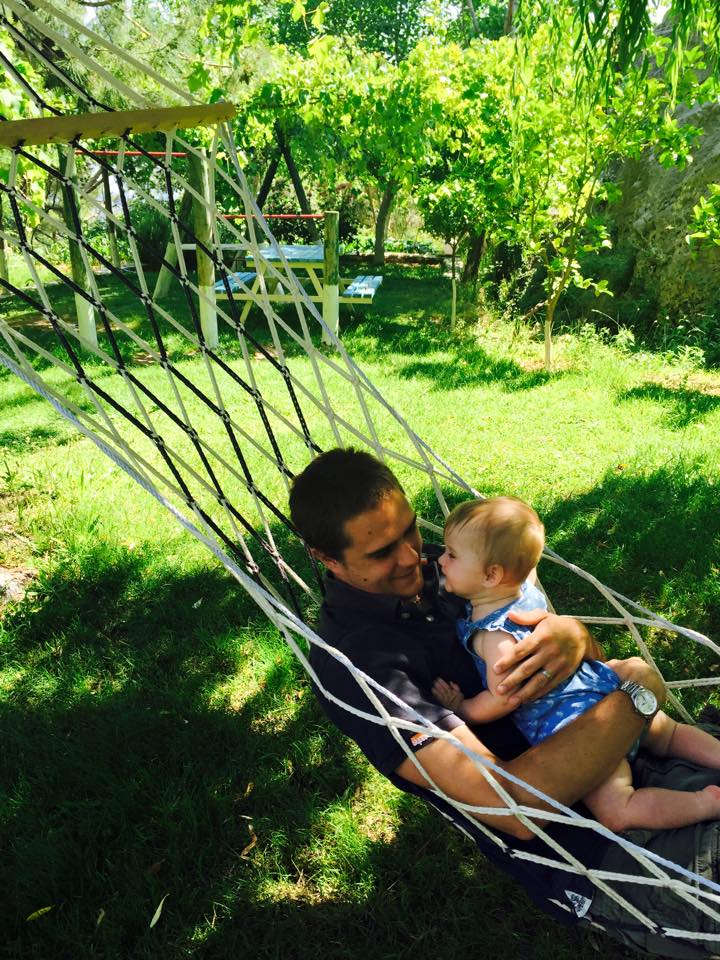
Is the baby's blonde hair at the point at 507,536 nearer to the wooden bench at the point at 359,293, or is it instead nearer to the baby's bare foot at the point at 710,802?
the baby's bare foot at the point at 710,802

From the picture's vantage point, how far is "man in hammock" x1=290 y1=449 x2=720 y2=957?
4.23 feet

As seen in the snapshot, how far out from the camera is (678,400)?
4668 mm

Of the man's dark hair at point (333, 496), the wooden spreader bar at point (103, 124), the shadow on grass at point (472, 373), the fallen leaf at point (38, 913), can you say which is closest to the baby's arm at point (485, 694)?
the man's dark hair at point (333, 496)

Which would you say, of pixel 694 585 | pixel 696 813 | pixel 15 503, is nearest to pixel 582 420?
pixel 694 585

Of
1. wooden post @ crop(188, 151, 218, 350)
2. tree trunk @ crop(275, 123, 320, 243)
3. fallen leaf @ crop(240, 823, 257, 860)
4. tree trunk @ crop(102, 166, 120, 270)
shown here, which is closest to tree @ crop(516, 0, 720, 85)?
tree trunk @ crop(102, 166, 120, 270)

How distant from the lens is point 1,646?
2582 millimetres

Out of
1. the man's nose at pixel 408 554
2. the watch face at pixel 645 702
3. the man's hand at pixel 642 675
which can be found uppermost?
the man's nose at pixel 408 554

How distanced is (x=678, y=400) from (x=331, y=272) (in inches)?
118

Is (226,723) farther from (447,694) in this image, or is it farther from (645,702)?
(645,702)

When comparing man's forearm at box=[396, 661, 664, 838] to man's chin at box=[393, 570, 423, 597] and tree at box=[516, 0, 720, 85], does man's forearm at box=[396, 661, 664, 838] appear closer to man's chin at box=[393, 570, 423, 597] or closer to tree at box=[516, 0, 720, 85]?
man's chin at box=[393, 570, 423, 597]

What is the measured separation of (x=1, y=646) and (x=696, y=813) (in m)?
2.16

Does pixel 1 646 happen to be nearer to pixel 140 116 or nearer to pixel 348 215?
pixel 140 116

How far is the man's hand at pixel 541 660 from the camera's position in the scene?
1395mm

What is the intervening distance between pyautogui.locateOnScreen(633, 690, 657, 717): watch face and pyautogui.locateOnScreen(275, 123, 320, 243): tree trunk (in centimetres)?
759
